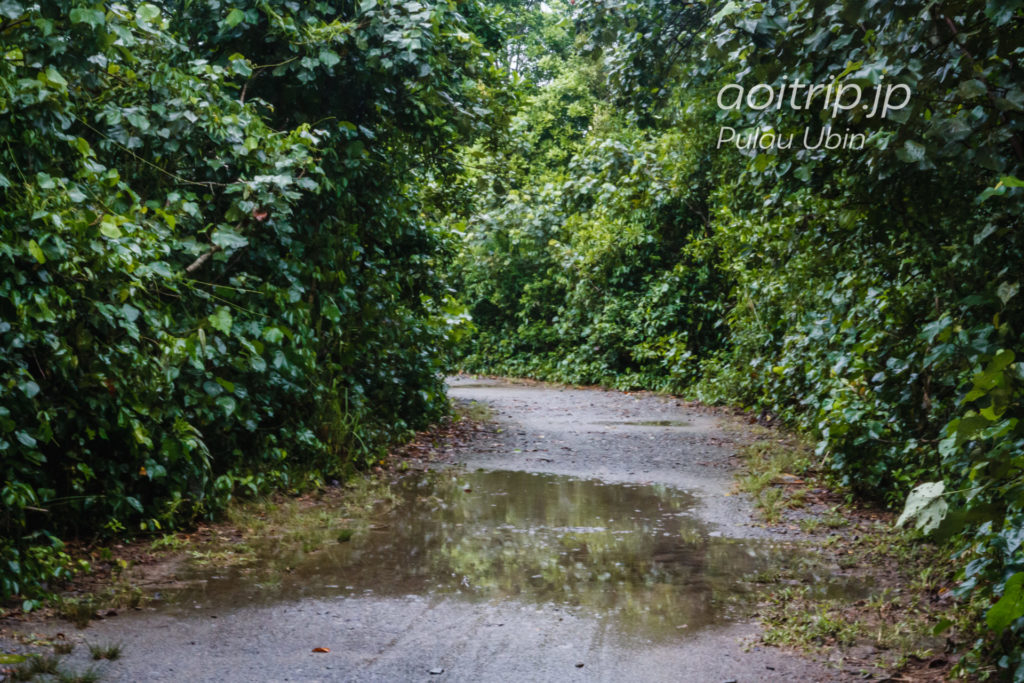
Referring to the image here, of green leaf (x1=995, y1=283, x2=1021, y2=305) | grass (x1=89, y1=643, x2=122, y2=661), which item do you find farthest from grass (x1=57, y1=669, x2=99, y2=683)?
green leaf (x1=995, y1=283, x2=1021, y2=305)

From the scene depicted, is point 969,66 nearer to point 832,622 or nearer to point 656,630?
point 832,622

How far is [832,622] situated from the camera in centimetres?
423

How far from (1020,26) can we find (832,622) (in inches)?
111

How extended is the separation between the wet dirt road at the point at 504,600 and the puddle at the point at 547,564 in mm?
17

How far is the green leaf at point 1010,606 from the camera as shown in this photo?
9.05ft

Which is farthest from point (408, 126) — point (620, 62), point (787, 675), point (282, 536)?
point (787, 675)

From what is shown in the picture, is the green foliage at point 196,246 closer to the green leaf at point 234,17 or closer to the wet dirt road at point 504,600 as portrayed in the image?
the green leaf at point 234,17

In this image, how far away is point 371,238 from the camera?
942 cm

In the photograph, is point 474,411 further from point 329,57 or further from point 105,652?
point 105,652

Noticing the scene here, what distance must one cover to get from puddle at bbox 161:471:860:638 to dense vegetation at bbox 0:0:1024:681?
3.37 ft

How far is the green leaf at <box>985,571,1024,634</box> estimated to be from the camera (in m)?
2.76

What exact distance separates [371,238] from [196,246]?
11.7 ft

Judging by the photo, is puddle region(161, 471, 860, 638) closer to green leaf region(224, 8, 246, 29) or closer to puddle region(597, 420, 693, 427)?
green leaf region(224, 8, 246, 29)

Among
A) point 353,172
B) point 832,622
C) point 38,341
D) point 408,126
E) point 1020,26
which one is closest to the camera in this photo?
point 1020,26
